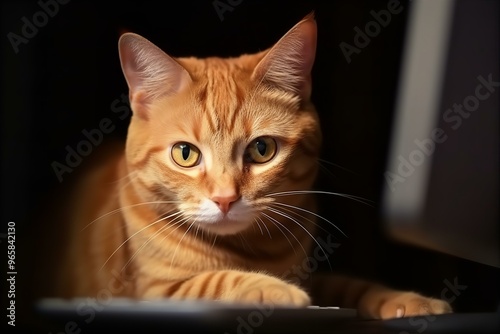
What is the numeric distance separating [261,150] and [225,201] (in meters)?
0.14

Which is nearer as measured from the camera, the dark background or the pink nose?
the pink nose

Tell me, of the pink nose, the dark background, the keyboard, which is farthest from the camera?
the dark background

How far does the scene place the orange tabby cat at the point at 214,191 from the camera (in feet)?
3.65

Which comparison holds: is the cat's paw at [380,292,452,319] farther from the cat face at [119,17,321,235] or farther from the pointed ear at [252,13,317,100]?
the pointed ear at [252,13,317,100]

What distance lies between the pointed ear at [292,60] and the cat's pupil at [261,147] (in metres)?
0.13

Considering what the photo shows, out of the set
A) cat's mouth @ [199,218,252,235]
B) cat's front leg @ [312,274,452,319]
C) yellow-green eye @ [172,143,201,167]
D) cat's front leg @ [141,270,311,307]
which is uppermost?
yellow-green eye @ [172,143,201,167]

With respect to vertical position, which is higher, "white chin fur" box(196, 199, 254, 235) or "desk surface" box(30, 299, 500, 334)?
"white chin fur" box(196, 199, 254, 235)

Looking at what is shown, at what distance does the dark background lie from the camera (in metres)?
1.18

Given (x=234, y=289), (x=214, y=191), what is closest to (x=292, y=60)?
(x=214, y=191)

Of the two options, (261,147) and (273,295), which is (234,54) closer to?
(261,147)

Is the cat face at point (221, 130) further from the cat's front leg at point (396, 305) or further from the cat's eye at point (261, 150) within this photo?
the cat's front leg at point (396, 305)

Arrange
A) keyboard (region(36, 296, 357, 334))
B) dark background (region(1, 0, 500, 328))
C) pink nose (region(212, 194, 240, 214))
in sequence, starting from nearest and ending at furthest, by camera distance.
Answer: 1. keyboard (region(36, 296, 357, 334))
2. pink nose (region(212, 194, 240, 214))
3. dark background (region(1, 0, 500, 328))

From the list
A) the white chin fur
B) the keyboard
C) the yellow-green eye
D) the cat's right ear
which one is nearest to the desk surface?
the keyboard

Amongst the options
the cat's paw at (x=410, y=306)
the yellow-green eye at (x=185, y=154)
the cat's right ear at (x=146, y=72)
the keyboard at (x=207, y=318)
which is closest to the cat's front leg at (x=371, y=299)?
the cat's paw at (x=410, y=306)
